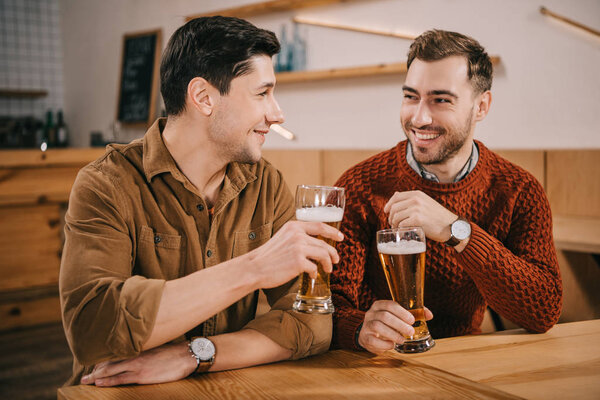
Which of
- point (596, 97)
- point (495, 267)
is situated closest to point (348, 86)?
point (596, 97)

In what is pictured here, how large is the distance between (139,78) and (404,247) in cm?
491

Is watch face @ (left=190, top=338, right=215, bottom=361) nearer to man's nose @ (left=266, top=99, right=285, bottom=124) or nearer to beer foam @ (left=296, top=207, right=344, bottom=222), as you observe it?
beer foam @ (left=296, top=207, right=344, bottom=222)

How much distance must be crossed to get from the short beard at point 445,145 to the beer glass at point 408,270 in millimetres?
564

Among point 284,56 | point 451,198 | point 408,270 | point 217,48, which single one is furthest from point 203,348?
point 284,56

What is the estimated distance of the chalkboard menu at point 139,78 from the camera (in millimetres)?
5418

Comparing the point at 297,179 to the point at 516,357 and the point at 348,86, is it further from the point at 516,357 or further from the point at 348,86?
the point at 516,357

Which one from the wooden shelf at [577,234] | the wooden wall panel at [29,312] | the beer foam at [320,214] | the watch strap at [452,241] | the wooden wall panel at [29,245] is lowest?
the wooden wall panel at [29,312]

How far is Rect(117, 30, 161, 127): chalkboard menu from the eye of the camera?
542cm

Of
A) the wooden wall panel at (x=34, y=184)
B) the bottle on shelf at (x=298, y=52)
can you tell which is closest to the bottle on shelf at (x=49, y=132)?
the wooden wall panel at (x=34, y=184)

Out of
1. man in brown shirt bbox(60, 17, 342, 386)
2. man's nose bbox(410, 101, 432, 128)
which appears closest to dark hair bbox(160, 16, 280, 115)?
man in brown shirt bbox(60, 17, 342, 386)

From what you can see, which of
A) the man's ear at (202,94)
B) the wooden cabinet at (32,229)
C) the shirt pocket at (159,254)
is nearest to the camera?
the shirt pocket at (159,254)

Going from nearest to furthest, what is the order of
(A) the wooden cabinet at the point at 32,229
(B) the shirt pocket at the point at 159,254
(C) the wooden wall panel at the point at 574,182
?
(B) the shirt pocket at the point at 159,254 < (C) the wooden wall panel at the point at 574,182 < (A) the wooden cabinet at the point at 32,229

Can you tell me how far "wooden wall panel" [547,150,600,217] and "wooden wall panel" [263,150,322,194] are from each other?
1.49m

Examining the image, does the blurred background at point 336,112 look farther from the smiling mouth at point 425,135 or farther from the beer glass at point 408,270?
the beer glass at point 408,270
